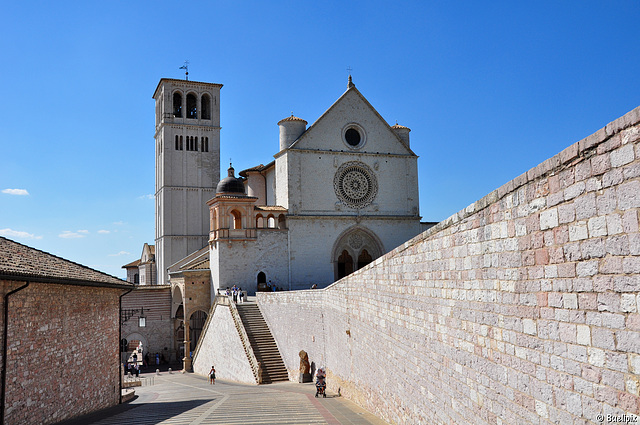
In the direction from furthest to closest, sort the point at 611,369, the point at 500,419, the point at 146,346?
the point at 146,346 < the point at 500,419 < the point at 611,369

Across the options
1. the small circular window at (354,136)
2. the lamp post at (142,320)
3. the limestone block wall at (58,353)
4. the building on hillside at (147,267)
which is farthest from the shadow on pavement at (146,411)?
the building on hillside at (147,267)

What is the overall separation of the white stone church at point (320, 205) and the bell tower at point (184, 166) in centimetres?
976

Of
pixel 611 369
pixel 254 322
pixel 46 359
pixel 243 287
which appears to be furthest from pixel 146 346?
pixel 611 369

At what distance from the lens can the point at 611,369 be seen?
15.4 feet

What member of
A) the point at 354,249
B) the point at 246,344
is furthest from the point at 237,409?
the point at 354,249

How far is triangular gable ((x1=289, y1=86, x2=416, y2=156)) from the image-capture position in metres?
35.0

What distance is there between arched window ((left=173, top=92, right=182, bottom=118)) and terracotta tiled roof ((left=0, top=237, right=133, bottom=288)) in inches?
1358

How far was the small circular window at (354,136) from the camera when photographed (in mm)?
36219

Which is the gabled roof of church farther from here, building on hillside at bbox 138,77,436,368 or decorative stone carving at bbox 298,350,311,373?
decorative stone carving at bbox 298,350,311,373

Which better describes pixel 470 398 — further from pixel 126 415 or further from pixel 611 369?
pixel 126 415

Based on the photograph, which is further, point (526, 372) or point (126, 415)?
point (126, 415)

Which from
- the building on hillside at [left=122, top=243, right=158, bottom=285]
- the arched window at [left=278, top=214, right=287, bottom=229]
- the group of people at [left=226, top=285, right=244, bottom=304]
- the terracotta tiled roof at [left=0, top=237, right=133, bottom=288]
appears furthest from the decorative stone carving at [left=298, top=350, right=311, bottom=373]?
the building on hillside at [left=122, top=243, right=158, bottom=285]

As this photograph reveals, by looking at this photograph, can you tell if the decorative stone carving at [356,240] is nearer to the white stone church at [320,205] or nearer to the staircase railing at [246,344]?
the white stone church at [320,205]

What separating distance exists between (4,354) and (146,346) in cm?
2939
